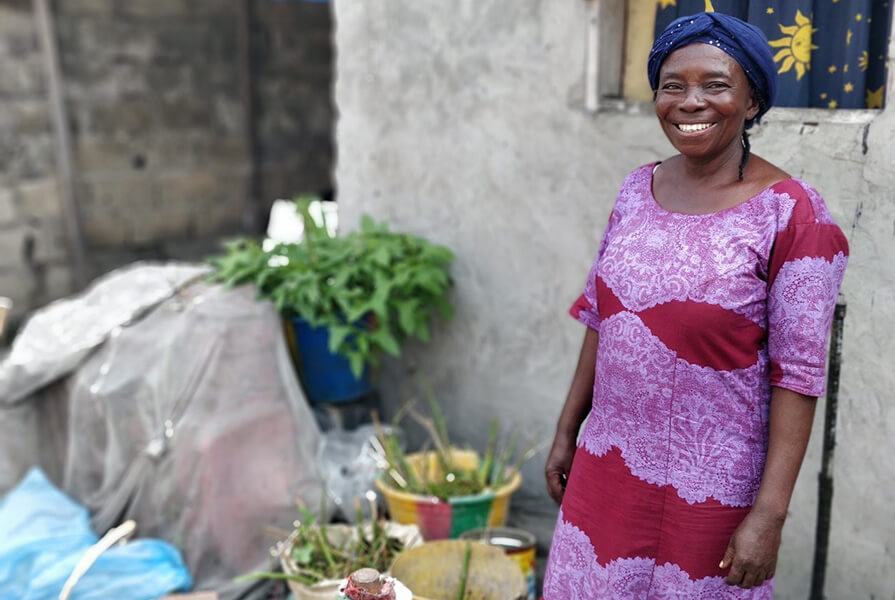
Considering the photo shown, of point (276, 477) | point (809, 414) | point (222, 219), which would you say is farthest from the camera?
point (222, 219)

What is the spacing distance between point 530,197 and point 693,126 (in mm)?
2004

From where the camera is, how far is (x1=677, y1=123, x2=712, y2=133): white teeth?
1938 millimetres

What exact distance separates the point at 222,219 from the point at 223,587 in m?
5.54

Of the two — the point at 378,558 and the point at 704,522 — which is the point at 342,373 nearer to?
the point at 378,558

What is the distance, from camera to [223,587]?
3734 millimetres

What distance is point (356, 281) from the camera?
4.20 m

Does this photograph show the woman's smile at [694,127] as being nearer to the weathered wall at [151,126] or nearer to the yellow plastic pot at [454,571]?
the yellow plastic pot at [454,571]

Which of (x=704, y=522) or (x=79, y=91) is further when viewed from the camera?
(x=79, y=91)

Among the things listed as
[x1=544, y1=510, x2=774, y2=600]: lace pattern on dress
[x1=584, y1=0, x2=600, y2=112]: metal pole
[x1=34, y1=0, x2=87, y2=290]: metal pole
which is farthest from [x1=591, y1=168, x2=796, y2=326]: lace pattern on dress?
[x1=34, y1=0, x2=87, y2=290]: metal pole

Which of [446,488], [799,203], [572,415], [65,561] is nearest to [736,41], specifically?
[799,203]

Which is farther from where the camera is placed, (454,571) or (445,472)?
(445,472)

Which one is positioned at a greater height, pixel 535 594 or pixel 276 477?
pixel 276 477

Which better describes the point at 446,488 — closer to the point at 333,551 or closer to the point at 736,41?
the point at 333,551

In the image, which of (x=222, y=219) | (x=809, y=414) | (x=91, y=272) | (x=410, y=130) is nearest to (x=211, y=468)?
(x=410, y=130)
